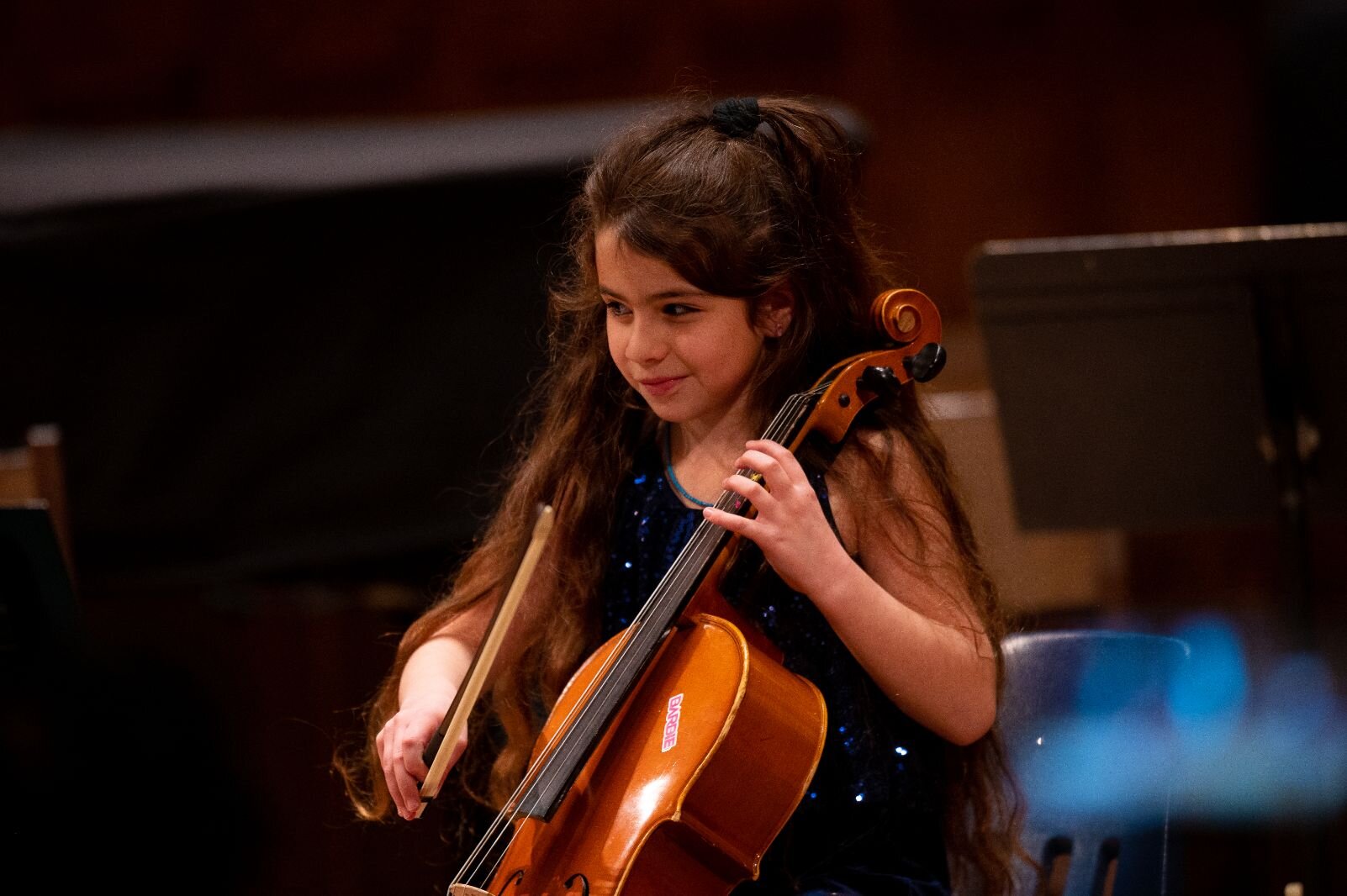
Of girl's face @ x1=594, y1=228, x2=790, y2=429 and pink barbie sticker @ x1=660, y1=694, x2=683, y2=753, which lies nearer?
pink barbie sticker @ x1=660, y1=694, x2=683, y2=753

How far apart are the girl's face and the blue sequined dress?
0.42 feet

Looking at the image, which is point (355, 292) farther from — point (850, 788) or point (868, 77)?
point (868, 77)

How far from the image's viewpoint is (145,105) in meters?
4.22

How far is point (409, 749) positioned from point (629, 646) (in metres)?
0.23

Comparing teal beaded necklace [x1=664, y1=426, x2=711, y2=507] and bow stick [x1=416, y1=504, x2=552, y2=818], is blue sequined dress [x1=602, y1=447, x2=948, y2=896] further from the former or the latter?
bow stick [x1=416, y1=504, x2=552, y2=818]

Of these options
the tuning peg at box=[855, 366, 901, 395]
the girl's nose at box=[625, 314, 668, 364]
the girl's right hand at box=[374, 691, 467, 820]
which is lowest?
the girl's right hand at box=[374, 691, 467, 820]

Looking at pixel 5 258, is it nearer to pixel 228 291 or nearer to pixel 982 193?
pixel 228 291

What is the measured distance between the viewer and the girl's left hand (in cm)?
121

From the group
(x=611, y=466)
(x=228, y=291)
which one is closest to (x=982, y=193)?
(x=228, y=291)

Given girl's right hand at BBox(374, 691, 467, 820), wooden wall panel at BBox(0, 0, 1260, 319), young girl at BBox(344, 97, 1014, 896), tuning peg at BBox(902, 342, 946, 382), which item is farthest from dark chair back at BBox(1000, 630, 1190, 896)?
wooden wall panel at BBox(0, 0, 1260, 319)

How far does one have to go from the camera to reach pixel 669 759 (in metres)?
1.19

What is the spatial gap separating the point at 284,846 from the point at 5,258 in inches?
46.0

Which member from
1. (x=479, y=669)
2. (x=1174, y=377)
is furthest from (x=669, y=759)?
(x=1174, y=377)

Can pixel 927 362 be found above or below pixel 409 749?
above
